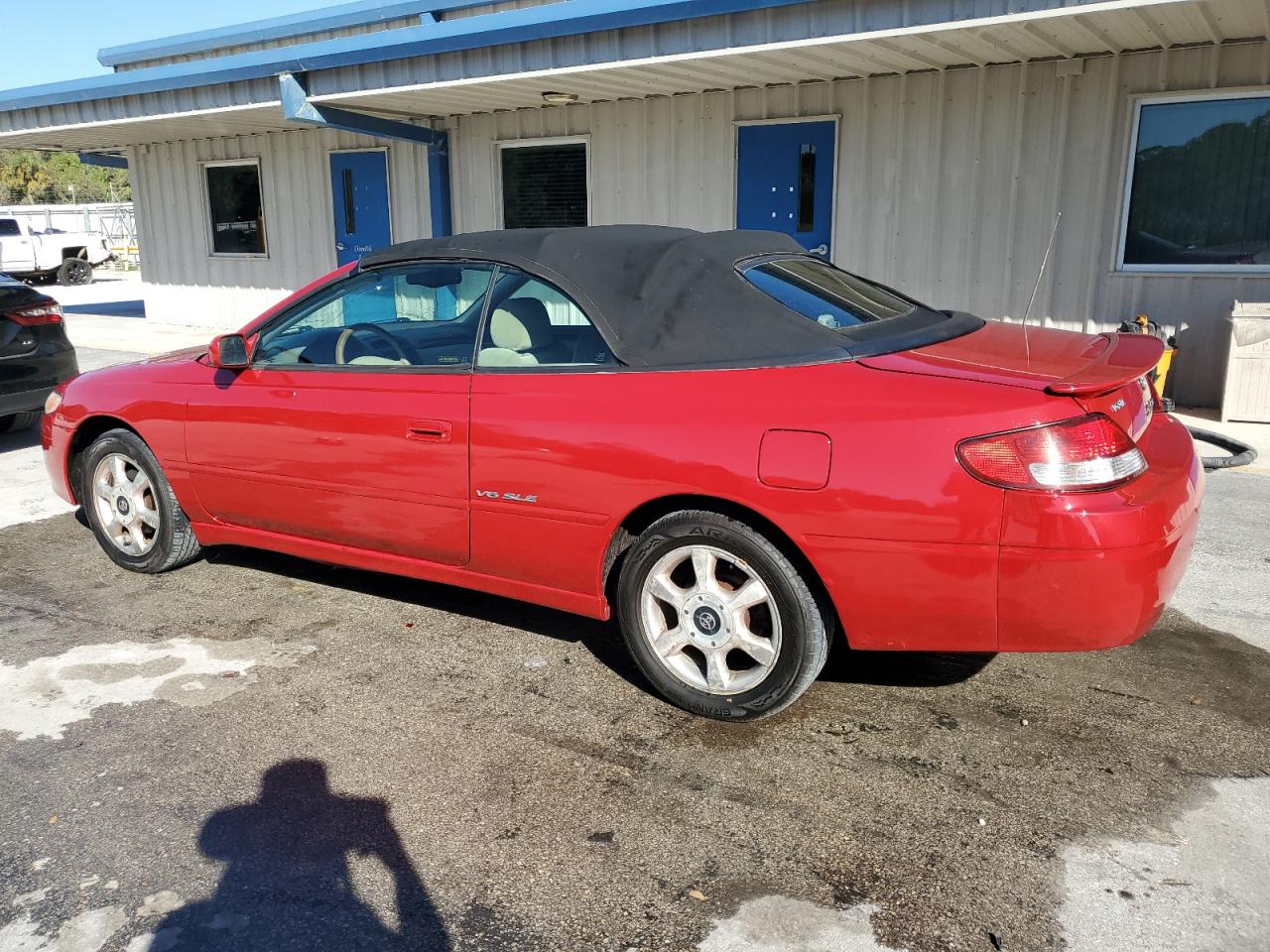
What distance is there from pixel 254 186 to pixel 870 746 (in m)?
13.6

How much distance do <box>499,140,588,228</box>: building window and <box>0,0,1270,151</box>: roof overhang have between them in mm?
571

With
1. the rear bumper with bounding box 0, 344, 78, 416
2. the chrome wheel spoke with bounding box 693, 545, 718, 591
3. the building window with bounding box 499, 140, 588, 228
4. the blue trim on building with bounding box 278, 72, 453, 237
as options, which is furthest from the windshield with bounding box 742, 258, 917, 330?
the blue trim on building with bounding box 278, 72, 453, 237

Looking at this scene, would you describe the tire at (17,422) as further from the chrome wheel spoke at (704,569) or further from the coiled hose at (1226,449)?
the coiled hose at (1226,449)

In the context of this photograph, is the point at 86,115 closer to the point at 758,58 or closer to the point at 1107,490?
the point at 758,58

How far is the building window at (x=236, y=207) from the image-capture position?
14.5 metres

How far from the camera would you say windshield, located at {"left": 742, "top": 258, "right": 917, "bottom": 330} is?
3602 mm

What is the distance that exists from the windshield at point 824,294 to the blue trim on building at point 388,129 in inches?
303

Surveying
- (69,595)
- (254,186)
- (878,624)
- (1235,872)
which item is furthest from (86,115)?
(1235,872)

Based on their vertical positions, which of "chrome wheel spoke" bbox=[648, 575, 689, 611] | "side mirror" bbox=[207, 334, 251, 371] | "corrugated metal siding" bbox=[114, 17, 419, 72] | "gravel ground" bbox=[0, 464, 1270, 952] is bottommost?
"gravel ground" bbox=[0, 464, 1270, 952]

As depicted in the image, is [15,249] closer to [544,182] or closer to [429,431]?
[544,182]

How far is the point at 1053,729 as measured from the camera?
3416 millimetres

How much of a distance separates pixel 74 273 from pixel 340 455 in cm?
2746

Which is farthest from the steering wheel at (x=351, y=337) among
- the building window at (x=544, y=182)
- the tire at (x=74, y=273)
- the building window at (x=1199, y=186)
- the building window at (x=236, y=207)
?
the tire at (x=74, y=273)

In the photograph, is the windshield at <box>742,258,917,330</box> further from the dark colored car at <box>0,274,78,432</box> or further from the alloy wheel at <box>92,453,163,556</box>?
the dark colored car at <box>0,274,78,432</box>
